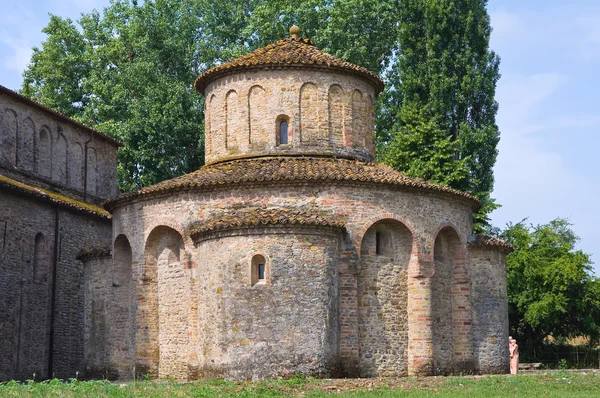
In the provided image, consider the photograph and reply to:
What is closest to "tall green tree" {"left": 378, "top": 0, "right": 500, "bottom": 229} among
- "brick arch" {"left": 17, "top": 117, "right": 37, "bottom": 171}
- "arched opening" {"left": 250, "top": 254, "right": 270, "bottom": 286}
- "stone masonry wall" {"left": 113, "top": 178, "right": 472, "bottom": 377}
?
"stone masonry wall" {"left": 113, "top": 178, "right": 472, "bottom": 377}

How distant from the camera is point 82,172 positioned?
40688 mm

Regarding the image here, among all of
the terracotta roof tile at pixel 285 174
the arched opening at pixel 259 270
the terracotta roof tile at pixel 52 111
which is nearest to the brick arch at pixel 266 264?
the arched opening at pixel 259 270

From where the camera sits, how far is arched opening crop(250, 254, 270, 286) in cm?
2419

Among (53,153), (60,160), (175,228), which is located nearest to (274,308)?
(175,228)

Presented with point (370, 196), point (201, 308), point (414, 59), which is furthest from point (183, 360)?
point (414, 59)

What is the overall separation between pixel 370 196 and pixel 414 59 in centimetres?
1984

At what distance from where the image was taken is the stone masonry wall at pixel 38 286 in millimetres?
31906

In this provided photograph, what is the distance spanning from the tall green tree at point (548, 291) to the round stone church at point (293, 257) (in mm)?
13796

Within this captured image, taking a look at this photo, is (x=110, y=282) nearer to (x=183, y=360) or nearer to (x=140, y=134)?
(x=183, y=360)

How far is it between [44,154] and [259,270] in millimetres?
17256

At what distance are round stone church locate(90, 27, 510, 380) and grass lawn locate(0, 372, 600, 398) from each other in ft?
7.70

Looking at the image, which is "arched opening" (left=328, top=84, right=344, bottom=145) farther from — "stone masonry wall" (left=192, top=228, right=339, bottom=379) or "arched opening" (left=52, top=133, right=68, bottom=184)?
"arched opening" (left=52, top=133, right=68, bottom=184)

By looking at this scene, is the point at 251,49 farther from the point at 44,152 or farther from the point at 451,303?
the point at 451,303

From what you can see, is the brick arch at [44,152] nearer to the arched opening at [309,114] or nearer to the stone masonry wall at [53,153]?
the stone masonry wall at [53,153]
